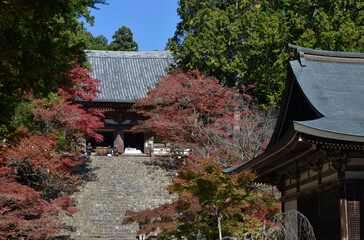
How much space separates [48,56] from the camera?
6383mm

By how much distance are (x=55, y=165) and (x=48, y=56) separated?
14.1 meters

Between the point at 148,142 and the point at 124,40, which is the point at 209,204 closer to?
the point at 148,142

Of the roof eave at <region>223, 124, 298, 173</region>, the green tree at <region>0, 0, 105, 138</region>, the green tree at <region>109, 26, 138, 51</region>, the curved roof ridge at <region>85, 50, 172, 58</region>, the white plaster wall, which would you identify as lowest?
the white plaster wall

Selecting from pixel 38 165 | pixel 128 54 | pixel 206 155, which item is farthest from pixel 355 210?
pixel 128 54

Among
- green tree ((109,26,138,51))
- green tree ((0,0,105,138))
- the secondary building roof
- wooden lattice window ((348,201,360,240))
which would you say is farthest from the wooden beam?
green tree ((109,26,138,51))

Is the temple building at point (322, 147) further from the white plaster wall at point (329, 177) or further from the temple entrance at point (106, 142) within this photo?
the temple entrance at point (106, 142)

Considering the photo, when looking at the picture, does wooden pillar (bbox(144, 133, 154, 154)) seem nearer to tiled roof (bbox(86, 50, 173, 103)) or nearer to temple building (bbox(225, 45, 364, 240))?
tiled roof (bbox(86, 50, 173, 103))

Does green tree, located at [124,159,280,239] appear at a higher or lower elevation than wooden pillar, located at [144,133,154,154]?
lower

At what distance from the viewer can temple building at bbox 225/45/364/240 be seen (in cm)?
865

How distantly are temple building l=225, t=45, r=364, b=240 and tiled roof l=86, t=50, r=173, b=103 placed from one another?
2144 cm

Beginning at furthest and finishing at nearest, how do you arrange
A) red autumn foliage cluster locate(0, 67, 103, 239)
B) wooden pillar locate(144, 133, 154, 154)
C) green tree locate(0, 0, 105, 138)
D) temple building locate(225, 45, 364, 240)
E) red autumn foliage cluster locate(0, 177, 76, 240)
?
1. wooden pillar locate(144, 133, 154, 154)
2. red autumn foliage cluster locate(0, 67, 103, 239)
3. red autumn foliage cluster locate(0, 177, 76, 240)
4. temple building locate(225, 45, 364, 240)
5. green tree locate(0, 0, 105, 138)

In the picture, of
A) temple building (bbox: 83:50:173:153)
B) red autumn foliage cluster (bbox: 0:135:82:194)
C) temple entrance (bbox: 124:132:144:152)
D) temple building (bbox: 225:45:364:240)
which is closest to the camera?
temple building (bbox: 225:45:364:240)

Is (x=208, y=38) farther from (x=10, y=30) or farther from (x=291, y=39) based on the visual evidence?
(x=10, y=30)

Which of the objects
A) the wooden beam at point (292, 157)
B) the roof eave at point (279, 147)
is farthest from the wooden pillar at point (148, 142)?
the roof eave at point (279, 147)
